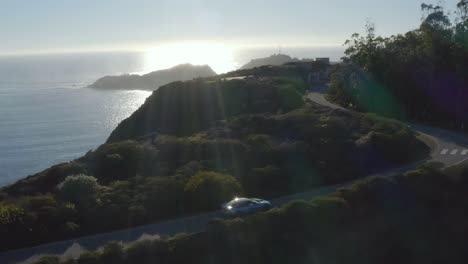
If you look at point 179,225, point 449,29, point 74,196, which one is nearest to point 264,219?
point 179,225

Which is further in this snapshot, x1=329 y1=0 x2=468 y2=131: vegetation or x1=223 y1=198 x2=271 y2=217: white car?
x1=329 y1=0 x2=468 y2=131: vegetation

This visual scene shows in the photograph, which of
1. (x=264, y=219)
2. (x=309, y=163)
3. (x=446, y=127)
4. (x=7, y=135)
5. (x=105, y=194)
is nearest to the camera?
(x=264, y=219)

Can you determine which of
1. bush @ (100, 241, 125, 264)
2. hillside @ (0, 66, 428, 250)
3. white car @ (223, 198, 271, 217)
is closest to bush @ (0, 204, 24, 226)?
hillside @ (0, 66, 428, 250)

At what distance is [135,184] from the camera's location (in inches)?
1014

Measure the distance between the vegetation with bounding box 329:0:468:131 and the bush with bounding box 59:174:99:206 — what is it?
2740 cm

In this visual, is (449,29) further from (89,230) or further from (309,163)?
(89,230)

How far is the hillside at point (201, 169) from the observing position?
21500 mm

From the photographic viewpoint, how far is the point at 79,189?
2386 cm

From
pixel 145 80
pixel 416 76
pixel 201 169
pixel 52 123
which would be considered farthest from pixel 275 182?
pixel 145 80

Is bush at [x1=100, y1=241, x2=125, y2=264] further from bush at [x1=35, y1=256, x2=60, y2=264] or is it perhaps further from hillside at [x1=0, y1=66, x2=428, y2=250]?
hillside at [x1=0, y1=66, x2=428, y2=250]

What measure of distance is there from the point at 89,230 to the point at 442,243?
559 inches

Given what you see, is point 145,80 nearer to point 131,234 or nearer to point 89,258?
point 131,234

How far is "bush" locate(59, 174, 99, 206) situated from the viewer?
23266 millimetres

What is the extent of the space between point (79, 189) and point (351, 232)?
438 inches
